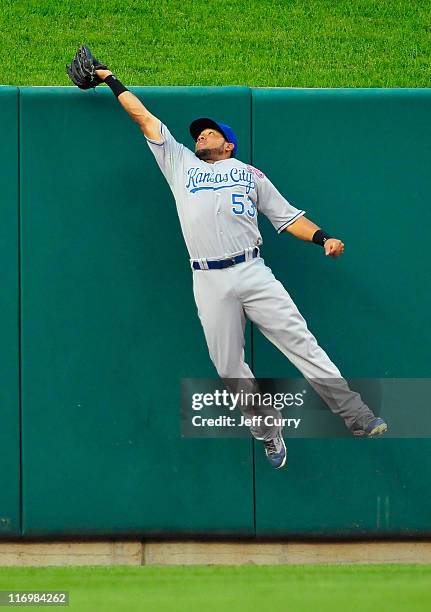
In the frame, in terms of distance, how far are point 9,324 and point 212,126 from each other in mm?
1456

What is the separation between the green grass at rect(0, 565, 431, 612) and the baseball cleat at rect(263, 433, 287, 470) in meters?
0.54

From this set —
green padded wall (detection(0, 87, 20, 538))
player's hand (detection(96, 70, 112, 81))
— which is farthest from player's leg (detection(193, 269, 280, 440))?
player's hand (detection(96, 70, 112, 81))

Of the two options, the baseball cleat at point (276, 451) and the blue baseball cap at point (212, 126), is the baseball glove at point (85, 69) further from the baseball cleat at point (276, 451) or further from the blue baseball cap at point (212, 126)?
the baseball cleat at point (276, 451)

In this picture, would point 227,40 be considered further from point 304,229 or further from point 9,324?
point 9,324

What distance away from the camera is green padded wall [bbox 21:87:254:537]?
20.5ft

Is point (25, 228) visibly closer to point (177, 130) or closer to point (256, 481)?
point (177, 130)

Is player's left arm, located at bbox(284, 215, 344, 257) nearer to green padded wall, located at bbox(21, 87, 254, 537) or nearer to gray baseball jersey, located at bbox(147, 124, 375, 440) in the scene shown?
gray baseball jersey, located at bbox(147, 124, 375, 440)

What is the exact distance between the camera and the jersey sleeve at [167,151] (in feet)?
19.9

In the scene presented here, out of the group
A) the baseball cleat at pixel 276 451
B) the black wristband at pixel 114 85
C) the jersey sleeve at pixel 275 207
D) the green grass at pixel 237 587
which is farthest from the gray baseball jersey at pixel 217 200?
the green grass at pixel 237 587

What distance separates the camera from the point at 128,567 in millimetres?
6188

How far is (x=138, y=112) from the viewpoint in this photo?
6027mm

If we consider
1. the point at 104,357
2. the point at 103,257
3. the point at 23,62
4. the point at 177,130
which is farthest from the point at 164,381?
the point at 23,62

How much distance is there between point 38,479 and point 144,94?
2.06m

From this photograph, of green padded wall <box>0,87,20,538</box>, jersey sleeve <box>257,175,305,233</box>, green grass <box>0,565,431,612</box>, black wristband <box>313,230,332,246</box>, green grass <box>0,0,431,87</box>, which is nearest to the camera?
green grass <box>0,565,431,612</box>
